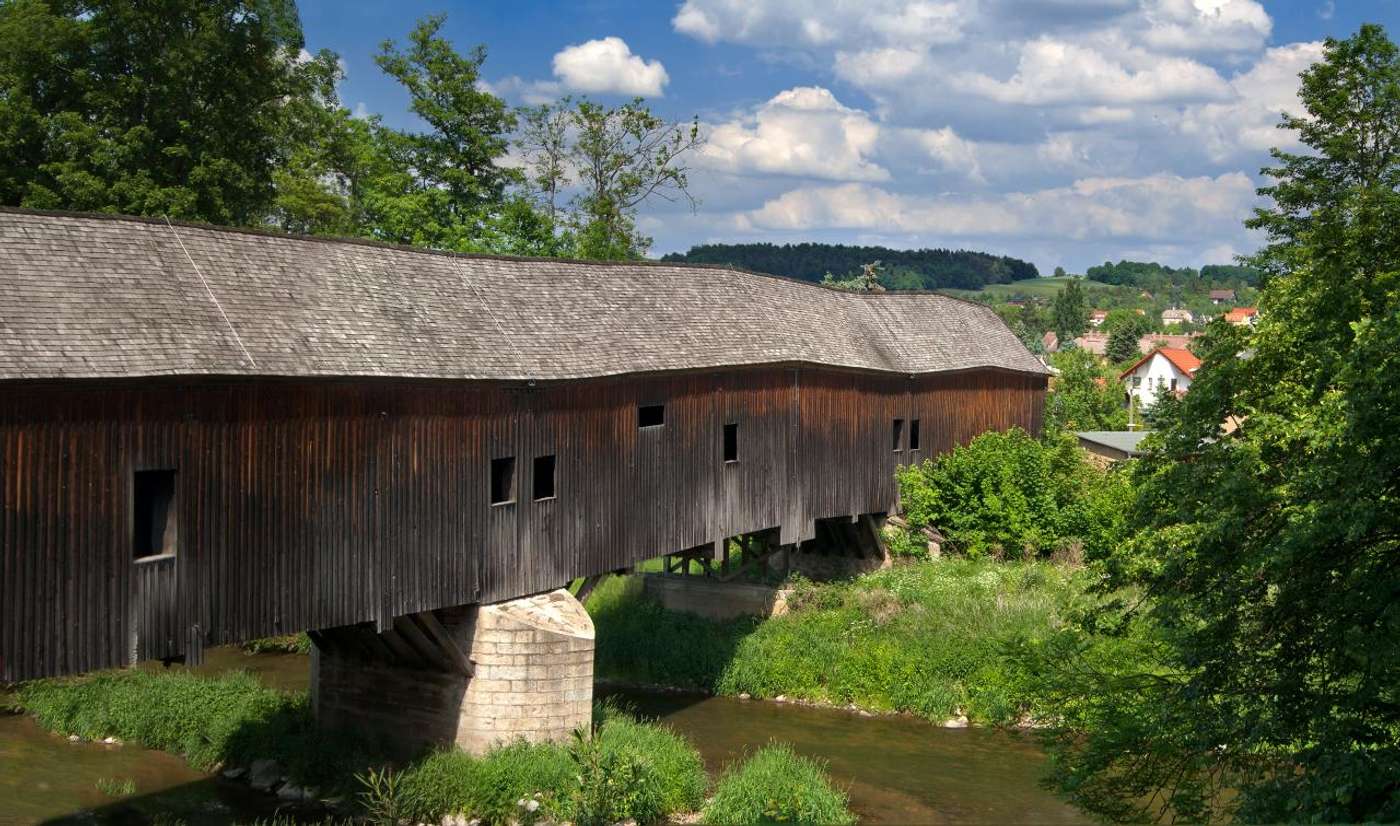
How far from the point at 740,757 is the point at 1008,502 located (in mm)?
10615

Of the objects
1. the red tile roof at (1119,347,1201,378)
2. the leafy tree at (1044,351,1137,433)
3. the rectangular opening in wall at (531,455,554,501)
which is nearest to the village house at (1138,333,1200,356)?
the red tile roof at (1119,347,1201,378)

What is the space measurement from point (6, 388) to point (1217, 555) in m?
11.2

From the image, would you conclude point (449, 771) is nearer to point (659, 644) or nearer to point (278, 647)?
point (659, 644)

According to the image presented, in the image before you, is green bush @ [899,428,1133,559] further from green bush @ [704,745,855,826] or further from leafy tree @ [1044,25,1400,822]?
leafy tree @ [1044,25,1400,822]

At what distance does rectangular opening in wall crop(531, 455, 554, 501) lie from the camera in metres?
19.2

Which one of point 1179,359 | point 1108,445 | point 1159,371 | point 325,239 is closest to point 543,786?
point 325,239

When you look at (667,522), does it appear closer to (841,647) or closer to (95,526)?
(841,647)

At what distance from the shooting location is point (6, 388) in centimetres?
1233

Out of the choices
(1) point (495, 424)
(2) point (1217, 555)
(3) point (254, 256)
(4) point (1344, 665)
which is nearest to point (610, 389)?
(1) point (495, 424)

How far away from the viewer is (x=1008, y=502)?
94.4 ft

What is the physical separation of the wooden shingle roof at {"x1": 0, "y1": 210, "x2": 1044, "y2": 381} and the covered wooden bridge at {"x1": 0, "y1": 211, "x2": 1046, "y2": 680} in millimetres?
37

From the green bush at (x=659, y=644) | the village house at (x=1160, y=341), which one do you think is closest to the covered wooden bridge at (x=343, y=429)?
the green bush at (x=659, y=644)

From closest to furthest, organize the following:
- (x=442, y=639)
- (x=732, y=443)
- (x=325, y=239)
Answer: (x=325, y=239)
(x=442, y=639)
(x=732, y=443)

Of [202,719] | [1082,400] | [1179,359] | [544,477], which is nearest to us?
[544,477]
